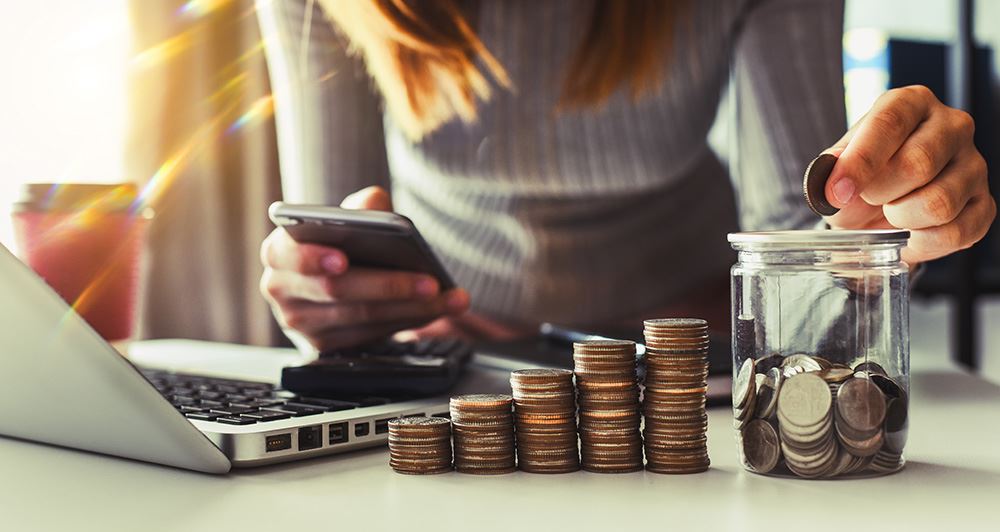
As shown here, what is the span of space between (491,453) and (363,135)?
814mm

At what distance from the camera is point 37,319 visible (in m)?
0.51

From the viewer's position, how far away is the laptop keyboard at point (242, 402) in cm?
60

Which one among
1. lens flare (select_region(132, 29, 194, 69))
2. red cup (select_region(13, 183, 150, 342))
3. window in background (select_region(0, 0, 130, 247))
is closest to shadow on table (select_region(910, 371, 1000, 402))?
red cup (select_region(13, 183, 150, 342))

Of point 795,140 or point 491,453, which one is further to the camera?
point 795,140

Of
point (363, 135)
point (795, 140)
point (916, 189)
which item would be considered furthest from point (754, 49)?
point (916, 189)

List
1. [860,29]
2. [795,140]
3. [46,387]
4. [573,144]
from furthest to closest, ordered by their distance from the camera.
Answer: [860,29], [573,144], [795,140], [46,387]

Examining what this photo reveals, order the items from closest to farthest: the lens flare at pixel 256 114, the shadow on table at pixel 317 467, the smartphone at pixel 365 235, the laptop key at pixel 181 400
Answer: the shadow on table at pixel 317 467
the laptop key at pixel 181 400
the smartphone at pixel 365 235
the lens flare at pixel 256 114

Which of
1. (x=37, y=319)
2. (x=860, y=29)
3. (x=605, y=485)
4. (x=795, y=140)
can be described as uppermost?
(x=860, y=29)

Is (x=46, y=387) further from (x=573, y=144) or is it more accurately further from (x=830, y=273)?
(x=573, y=144)

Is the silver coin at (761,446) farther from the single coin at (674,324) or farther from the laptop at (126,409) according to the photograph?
the laptop at (126,409)

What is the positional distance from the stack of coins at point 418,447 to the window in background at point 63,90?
157cm

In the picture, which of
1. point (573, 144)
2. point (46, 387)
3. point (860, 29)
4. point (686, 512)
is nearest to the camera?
point (686, 512)

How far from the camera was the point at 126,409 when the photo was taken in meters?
0.52

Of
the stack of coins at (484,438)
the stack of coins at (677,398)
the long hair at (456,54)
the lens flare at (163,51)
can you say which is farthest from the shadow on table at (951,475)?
the lens flare at (163,51)
